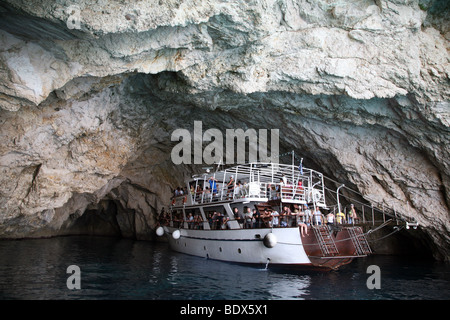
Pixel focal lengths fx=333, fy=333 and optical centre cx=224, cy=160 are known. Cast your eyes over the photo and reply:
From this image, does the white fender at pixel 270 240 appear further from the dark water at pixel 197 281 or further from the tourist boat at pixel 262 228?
the dark water at pixel 197 281

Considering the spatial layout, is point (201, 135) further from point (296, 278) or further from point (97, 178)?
point (296, 278)

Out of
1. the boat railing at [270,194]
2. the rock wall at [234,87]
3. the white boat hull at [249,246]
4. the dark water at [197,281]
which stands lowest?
the dark water at [197,281]

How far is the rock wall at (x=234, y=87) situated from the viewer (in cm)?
921

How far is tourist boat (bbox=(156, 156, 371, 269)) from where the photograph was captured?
41.1 feet

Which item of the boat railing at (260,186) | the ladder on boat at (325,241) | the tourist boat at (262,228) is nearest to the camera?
the ladder on boat at (325,241)

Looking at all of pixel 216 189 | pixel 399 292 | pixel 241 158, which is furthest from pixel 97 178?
pixel 399 292

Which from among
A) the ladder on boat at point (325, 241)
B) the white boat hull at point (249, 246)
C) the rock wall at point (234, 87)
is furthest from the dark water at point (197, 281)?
the rock wall at point (234, 87)

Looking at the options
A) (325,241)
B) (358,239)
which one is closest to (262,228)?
(325,241)

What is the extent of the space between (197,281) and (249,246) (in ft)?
12.2

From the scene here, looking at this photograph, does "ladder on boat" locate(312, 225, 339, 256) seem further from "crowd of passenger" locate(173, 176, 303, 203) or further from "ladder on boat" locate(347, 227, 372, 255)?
Answer: "crowd of passenger" locate(173, 176, 303, 203)

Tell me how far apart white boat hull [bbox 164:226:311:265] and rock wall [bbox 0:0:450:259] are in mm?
5398

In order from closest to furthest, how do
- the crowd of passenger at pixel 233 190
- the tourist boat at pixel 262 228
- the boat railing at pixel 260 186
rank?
the tourist boat at pixel 262 228, the boat railing at pixel 260 186, the crowd of passenger at pixel 233 190

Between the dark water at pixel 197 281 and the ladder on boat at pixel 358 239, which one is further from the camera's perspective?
the ladder on boat at pixel 358 239

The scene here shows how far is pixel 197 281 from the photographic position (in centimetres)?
1078
